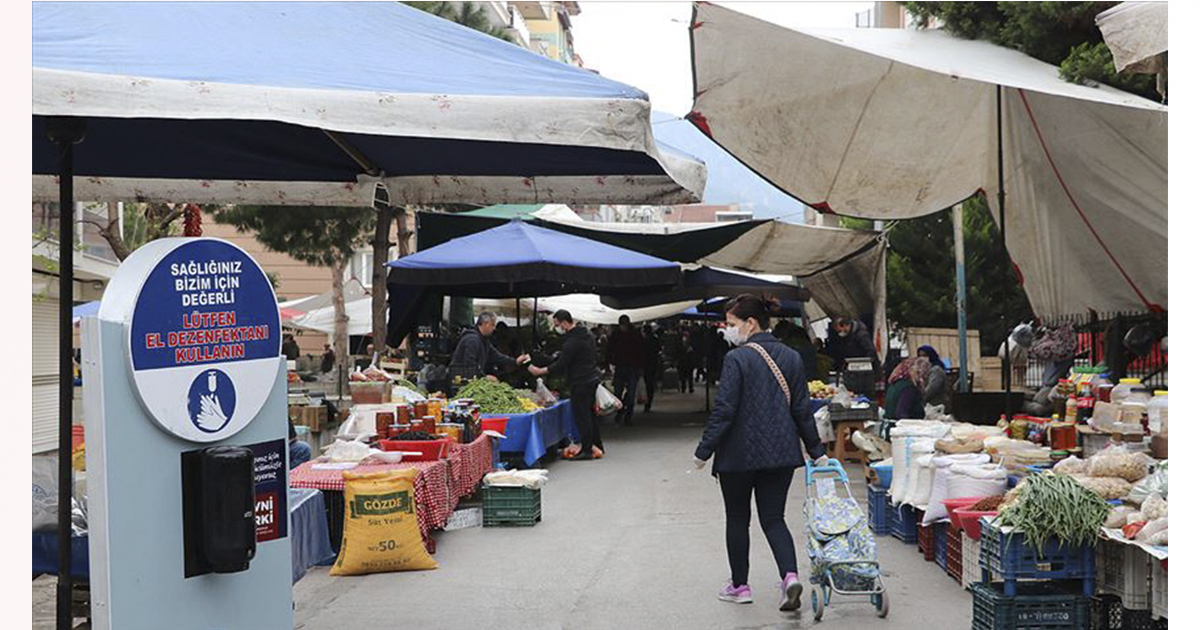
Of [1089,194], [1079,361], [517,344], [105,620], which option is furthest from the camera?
[517,344]

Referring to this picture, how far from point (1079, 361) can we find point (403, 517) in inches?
573

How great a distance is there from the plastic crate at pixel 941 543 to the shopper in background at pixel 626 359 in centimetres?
1260

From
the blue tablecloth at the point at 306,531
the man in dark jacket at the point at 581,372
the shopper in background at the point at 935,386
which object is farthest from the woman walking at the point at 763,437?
the man in dark jacket at the point at 581,372

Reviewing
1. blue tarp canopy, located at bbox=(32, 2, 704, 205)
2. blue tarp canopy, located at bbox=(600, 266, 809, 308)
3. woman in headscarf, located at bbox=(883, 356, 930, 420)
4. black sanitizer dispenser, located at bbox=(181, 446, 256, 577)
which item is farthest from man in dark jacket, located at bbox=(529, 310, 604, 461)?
black sanitizer dispenser, located at bbox=(181, 446, 256, 577)

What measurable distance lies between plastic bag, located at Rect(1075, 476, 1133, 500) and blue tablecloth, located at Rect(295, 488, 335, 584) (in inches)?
175

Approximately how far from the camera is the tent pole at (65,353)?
16.7 feet

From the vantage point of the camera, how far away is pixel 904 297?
25734 millimetres

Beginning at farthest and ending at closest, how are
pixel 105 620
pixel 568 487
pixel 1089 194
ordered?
pixel 568 487 → pixel 1089 194 → pixel 105 620

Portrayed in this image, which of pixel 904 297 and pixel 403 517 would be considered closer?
pixel 403 517

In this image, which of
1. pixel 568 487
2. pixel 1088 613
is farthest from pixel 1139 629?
pixel 568 487

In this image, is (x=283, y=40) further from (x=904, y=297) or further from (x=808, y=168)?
(x=904, y=297)

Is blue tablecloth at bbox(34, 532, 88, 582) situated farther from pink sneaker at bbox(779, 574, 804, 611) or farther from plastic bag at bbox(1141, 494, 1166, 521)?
plastic bag at bbox(1141, 494, 1166, 521)

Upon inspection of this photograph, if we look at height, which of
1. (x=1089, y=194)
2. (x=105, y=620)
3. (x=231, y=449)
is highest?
(x=1089, y=194)

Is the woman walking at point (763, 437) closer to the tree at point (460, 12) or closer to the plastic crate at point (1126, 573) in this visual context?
the plastic crate at point (1126, 573)
